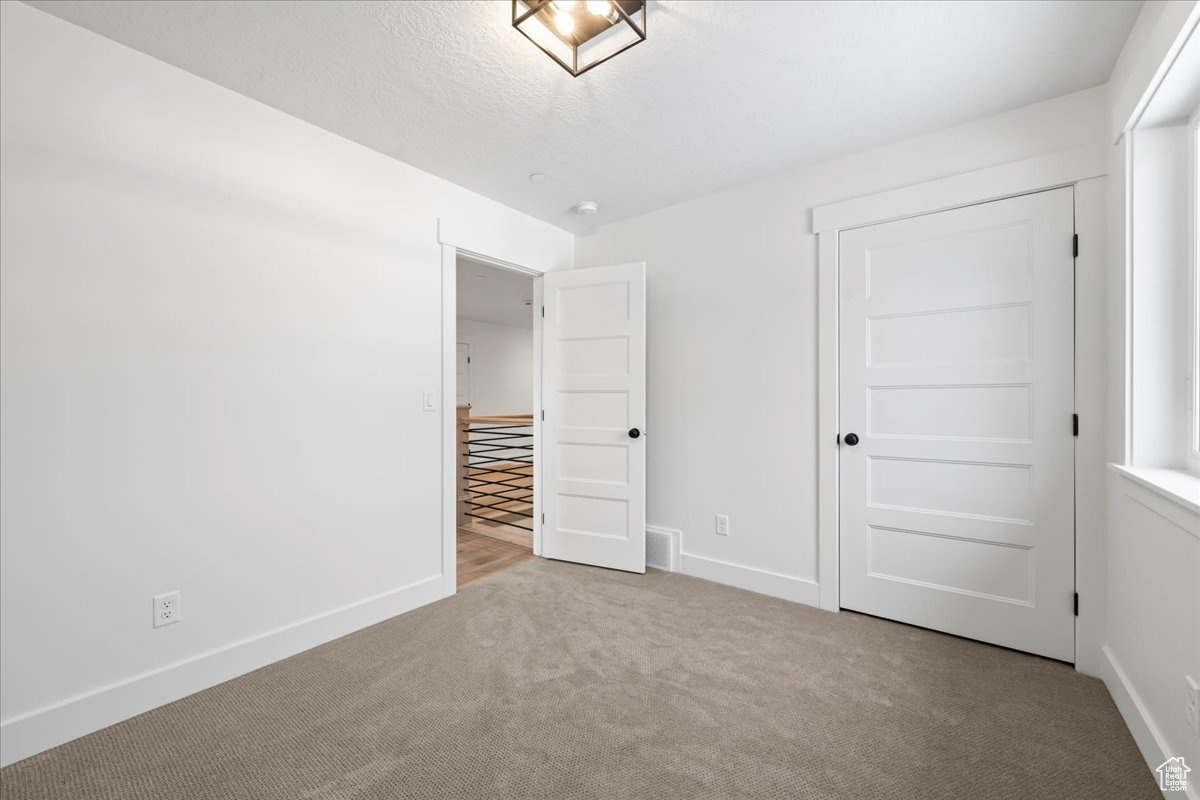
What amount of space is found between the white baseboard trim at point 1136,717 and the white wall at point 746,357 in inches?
44.6

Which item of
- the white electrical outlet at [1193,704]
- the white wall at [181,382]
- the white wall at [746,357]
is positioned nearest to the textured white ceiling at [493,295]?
the white wall at [746,357]

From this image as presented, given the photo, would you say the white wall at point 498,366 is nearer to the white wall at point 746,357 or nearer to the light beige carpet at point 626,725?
the white wall at point 746,357

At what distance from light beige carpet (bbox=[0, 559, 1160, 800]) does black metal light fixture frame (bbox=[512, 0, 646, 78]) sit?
2.26 meters

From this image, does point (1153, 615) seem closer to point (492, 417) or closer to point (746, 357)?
point (746, 357)

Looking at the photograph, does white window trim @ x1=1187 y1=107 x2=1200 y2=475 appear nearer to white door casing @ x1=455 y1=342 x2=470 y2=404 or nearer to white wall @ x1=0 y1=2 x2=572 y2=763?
white wall @ x1=0 y1=2 x2=572 y2=763

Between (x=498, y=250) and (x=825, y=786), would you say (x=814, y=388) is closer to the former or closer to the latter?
(x=825, y=786)

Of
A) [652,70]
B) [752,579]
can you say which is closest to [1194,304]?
[652,70]

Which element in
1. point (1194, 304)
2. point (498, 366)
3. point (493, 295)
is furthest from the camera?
point (498, 366)

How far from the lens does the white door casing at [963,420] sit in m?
2.09

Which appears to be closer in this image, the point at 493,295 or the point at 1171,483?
the point at 1171,483

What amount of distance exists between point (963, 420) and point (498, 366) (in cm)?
682

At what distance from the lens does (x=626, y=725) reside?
171cm

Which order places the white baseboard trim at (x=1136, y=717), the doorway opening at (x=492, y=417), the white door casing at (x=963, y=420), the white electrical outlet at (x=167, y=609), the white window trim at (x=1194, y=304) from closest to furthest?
the white baseboard trim at (x=1136, y=717), the white window trim at (x=1194, y=304), the white electrical outlet at (x=167, y=609), the white door casing at (x=963, y=420), the doorway opening at (x=492, y=417)

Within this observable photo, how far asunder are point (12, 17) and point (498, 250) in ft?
6.67
